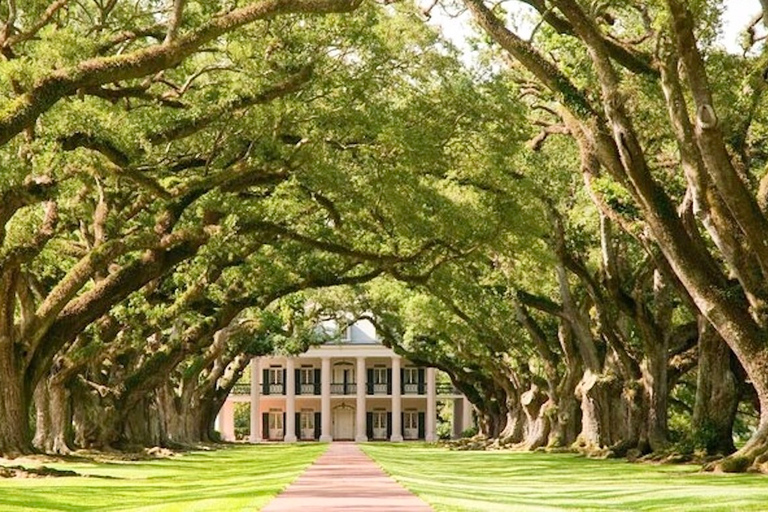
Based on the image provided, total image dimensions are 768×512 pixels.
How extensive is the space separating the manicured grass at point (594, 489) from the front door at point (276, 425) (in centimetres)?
7290

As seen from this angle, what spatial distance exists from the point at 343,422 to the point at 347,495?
87.3m

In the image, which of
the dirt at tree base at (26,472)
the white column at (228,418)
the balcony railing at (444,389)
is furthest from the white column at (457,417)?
the dirt at tree base at (26,472)

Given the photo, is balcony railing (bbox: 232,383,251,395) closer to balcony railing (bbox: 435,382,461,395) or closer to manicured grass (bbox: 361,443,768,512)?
balcony railing (bbox: 435,382,461,395)

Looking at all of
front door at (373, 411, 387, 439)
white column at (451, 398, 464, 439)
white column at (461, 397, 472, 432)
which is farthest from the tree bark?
front door at (373, 411, 387, 439)

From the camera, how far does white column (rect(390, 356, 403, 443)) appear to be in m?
98.3

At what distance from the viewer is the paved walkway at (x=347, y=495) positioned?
1391 centimetres

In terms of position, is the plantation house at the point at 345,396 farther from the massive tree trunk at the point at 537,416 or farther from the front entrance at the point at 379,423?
the massive tree trunk at the point at 537,416

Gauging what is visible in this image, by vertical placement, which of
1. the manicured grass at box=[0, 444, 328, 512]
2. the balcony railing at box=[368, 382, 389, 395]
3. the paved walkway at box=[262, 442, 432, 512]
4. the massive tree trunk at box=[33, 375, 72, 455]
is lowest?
the manicured grass at box=[0, 444, 328, 512]

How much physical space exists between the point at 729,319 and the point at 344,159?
7.54 meters

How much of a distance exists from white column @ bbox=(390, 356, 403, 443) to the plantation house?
71 mm

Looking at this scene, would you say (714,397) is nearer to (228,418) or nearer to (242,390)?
(228,418)

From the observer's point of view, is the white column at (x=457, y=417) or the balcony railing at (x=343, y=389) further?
the balcony railing at (x=343, y=389)

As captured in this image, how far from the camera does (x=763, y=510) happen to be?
14.4 m

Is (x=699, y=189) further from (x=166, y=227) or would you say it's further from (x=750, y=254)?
(x=166, y=227)
